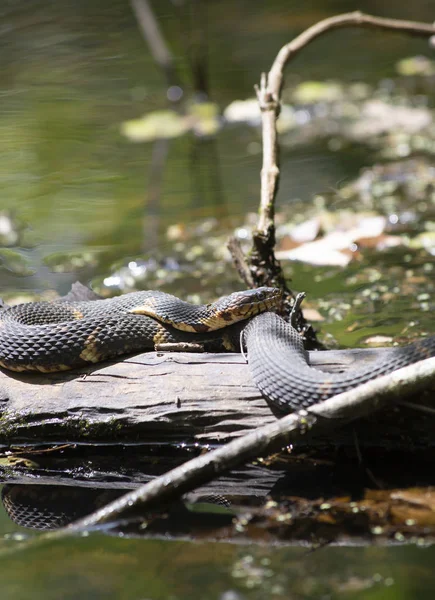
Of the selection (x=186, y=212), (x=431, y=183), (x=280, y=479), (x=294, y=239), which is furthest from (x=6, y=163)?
(x=280, y=479)

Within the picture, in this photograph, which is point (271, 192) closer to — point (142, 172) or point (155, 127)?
point (142, 172)

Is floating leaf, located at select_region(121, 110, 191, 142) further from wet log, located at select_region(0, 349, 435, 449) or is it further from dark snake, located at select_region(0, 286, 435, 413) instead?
wet log, located at select_region(0, 349, 435, 449)

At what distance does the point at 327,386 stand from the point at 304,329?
109 cm

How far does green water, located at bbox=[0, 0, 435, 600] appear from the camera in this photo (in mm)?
3367

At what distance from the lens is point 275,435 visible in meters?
3.63

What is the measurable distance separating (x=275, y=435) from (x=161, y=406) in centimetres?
82

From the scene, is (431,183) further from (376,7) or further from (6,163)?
(376,7)

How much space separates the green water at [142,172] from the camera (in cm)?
337

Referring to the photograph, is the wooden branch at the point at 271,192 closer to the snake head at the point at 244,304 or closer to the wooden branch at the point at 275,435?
the snake head at the point at 244,304

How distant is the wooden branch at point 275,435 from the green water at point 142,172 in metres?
0.20

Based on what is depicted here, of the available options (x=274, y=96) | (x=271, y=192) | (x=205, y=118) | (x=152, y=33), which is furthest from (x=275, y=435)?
(x=152, y=33)

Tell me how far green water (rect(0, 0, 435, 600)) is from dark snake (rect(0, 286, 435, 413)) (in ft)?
2.87

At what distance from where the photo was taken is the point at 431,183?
8719mm

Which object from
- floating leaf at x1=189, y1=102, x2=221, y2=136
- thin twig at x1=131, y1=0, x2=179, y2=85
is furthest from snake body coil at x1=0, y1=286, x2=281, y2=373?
thin twig at x1=131, y1=0, x2=179, y2=85
